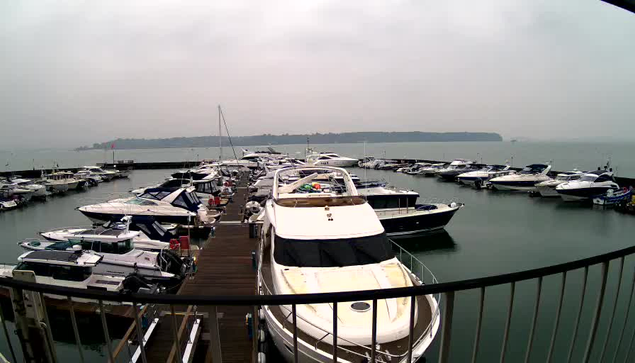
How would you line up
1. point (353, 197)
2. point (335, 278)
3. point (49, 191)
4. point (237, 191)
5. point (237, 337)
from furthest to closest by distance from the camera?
point (49, 191) < point (237, 191) < point (353, 197) < point (237, 337) < point (335, 278)

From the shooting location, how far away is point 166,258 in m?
13.1

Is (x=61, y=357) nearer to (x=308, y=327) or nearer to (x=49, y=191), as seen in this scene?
(x=308, y=327)

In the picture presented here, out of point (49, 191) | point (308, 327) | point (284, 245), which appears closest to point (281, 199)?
point (284, 245)

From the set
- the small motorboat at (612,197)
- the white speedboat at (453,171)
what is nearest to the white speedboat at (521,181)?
the small motorboat at (612,197)

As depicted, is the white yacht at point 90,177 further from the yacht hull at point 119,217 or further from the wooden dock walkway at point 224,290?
the wooden dock walkway at point 224,290

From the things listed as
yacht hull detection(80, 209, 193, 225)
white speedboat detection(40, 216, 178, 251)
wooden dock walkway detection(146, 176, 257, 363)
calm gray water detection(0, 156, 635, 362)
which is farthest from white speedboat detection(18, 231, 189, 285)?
yacht hull detection(80, 209, 193, 225)

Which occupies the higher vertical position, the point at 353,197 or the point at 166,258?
the point at 353,197

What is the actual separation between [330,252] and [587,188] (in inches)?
1273

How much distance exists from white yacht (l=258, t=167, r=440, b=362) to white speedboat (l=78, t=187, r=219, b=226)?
1239 centimetres

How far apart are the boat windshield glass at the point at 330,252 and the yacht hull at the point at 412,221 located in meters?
12.2

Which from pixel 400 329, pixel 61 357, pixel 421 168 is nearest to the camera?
pixel 400 329

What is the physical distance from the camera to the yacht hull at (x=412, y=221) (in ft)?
65.0

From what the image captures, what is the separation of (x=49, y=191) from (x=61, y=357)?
127ft

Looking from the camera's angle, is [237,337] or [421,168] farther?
[421,168]
